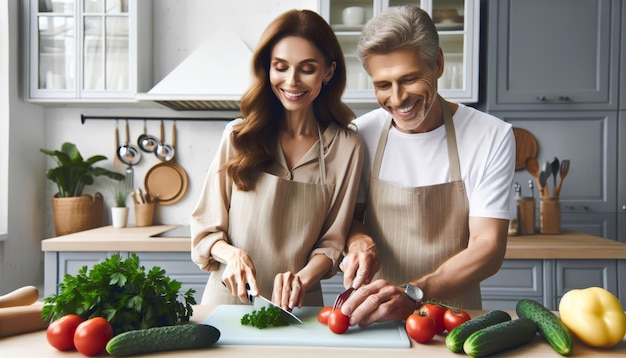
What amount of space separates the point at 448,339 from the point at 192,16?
2869mm

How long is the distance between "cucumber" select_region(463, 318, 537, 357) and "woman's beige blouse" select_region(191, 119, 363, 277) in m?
0.57

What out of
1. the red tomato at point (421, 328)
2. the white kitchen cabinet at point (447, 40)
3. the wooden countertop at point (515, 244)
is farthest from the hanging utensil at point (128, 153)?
the red tomato at point (421, 328)

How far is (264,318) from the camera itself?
3.91 ft

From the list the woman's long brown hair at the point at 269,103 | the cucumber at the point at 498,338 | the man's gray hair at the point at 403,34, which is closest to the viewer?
the cucumber at the point at 498,338

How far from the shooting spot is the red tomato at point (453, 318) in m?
1.12

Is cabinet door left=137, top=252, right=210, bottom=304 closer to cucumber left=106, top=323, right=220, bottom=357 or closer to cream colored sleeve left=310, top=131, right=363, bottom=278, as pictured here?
cream colored sleeve left=310, top=131, right=363, bottom=278

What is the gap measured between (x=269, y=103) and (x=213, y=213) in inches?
14.6

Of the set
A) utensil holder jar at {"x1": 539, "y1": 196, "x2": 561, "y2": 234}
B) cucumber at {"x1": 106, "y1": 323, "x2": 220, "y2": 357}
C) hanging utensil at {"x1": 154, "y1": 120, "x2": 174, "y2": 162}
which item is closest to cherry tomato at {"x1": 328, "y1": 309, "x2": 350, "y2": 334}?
cucumber at {"x1": 106, "y1": 323, "x2": 220, "y2": 357}

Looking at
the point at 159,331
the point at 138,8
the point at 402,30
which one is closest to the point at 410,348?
the point at 159,331

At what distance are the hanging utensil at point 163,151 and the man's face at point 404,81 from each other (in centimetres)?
217

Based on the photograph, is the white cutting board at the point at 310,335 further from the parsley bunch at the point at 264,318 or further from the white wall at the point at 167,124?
the white wall at the point at 167,124

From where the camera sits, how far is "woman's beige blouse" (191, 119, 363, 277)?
60.1 inches

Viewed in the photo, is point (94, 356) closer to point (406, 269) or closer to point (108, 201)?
point (406, 269)

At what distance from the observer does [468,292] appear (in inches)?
63.1
